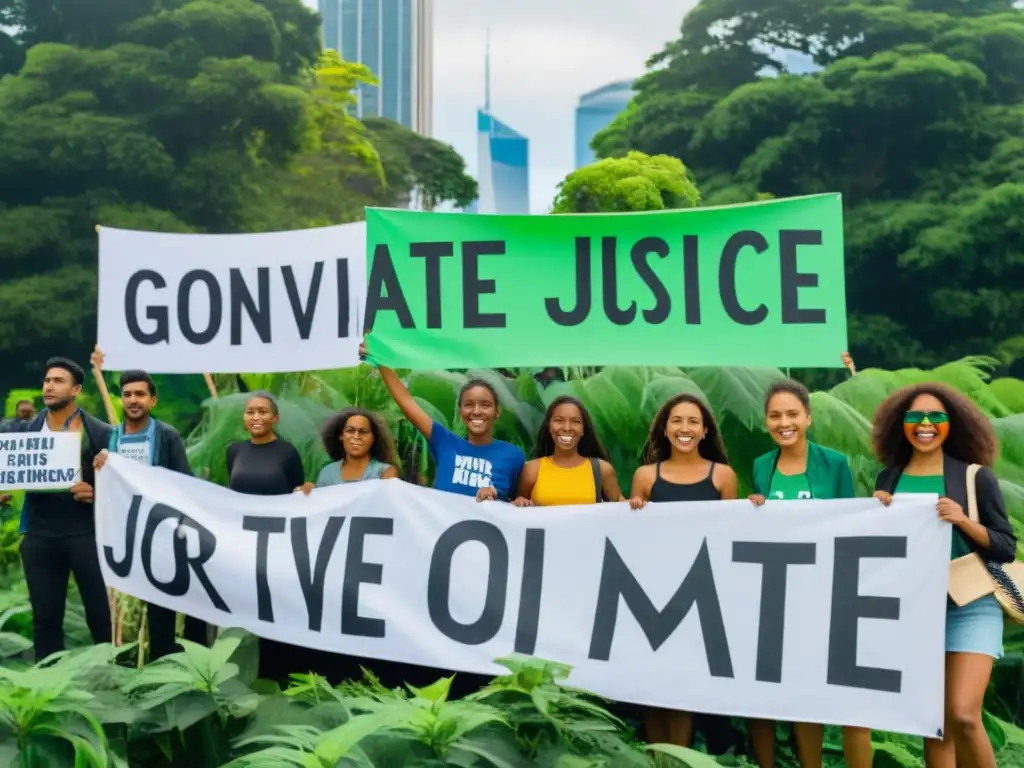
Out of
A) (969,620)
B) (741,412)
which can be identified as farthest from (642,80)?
(969,620)

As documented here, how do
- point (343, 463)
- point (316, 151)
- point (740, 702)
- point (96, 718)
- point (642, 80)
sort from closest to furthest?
point (96, 718) → point (740, 702) → point (343, 463) → point (642, 80) → point (316, 151)

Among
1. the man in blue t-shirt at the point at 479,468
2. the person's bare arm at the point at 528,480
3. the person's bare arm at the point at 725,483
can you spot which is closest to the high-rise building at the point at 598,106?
the man in blue t-shirt at the point at 479,468

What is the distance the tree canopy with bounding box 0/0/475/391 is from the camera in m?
23.4

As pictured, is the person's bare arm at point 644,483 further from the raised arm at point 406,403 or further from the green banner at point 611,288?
the raised arm at point 406,403

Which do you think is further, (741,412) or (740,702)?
(741,412)

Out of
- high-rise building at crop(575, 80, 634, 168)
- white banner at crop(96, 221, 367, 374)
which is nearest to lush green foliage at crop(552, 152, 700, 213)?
white banner at crop(96, 221, 367, 374)

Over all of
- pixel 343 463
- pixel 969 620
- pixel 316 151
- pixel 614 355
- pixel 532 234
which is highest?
pixel 316 151

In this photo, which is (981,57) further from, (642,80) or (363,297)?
(363,297)

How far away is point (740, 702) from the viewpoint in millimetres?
4520

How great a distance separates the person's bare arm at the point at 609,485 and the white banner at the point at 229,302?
1.63m

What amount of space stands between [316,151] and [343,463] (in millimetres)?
28640

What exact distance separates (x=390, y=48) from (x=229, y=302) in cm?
15655

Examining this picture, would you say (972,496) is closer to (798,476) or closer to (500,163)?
(798,476)

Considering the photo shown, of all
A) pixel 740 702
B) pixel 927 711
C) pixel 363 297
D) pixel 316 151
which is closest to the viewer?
pixel 927 711
